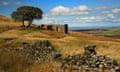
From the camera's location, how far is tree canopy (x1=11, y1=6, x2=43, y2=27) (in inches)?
4478

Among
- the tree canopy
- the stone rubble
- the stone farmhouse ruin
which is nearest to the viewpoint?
the stone rubble

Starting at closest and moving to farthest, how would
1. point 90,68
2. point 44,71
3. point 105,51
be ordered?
point 44,71
point 90,68
point 105,51

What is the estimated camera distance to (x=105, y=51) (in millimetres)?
65812

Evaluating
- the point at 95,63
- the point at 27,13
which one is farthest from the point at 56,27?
the point at 95,63

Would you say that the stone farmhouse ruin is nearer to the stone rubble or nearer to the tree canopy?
the tree canopy

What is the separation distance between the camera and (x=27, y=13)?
113938 mm

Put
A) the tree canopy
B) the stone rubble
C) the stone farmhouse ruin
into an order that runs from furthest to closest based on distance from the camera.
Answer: the stone farmhouse ruin
the tree canopy
the stone rubble

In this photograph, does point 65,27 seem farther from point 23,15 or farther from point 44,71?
point 44,71

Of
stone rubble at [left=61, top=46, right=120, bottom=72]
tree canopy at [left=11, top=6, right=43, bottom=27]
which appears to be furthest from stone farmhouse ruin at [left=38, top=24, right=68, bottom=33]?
stone rubble at [left=61, top=46, right=120, bottom=72]

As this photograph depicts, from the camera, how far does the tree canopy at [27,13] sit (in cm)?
11375

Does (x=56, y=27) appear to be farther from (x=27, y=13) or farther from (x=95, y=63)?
(x=95, y=63)

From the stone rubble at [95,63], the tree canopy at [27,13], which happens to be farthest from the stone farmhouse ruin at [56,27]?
the stone rubble at [95,63]

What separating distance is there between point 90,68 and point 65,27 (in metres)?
89.6

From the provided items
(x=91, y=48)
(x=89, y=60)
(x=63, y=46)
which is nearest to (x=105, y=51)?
(x=63, y=46)
